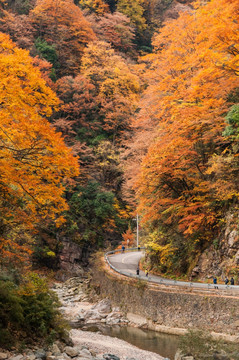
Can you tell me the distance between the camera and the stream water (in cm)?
1441

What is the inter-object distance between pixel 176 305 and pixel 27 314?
925 centimetres

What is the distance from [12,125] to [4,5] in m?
45.9

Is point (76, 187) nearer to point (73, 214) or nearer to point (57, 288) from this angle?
point (73, 214)

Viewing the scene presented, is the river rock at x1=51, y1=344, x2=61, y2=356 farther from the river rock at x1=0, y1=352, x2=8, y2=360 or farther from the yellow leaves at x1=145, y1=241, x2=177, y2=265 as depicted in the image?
the yellow leaves at x1=145, y1=241, x2=177, y2=265

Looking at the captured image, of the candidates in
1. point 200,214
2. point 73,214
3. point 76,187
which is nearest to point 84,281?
point 73,214

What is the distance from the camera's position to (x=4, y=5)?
4662cm

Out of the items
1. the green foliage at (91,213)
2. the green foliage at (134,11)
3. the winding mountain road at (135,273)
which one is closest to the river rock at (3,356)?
the winding mountain road at (135,273)

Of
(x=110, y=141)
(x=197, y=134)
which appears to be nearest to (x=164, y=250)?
(x=197, y=134)

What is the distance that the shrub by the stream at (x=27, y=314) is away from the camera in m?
9.64

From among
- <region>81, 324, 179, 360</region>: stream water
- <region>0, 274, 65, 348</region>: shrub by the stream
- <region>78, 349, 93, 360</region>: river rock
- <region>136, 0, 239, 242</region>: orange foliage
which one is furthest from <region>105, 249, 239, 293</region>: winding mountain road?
<region>0, 274, 65, 348</region>: shrub by the stream

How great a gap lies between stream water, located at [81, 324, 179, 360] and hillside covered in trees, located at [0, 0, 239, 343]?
13.9ft

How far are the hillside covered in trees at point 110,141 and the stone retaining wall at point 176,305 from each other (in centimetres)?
197

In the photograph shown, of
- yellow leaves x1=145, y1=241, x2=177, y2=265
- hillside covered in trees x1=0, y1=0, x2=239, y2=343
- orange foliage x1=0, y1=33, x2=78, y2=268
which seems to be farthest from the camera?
yellow leaves x1=145, y1=241, x2=177, y2=265

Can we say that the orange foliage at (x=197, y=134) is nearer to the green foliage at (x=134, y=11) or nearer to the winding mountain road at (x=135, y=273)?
the winding mountain road at (x=135, y=273)
